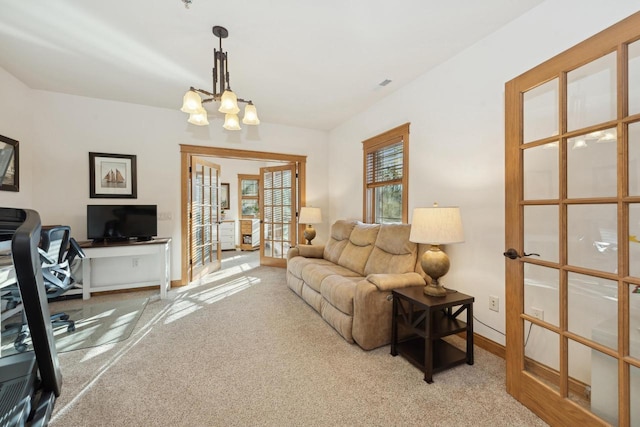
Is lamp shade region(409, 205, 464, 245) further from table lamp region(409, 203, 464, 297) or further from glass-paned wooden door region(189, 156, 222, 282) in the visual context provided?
glass-paned wooden door region(189, 156, 222, 282)

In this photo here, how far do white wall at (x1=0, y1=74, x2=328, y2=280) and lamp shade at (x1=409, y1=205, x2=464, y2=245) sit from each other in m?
3.27

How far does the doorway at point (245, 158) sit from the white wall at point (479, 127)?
7.32 feet

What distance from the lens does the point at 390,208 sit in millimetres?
3471

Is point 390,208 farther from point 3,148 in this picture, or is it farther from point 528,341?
point 3,148

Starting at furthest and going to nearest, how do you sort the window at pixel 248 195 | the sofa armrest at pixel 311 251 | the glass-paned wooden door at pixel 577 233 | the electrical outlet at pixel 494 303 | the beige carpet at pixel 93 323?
the window at pixel 248 195, the sofa armrest at pixel 311 251, the beige carpet at pixel 93 323, the electrical outlet at pixel 494 303, the glass-paned wooden door at pixel 577 233

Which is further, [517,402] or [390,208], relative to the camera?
[390,208]

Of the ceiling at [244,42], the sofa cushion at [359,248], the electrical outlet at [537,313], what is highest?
the ceiling at [244,42]

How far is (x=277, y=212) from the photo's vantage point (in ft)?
16.9

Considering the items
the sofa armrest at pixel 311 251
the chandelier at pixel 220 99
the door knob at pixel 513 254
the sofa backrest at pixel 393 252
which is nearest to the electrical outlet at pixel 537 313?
the door knob at pixel 513 254

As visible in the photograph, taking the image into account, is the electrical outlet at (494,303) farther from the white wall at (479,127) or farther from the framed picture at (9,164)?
the framed picture at (9,164)

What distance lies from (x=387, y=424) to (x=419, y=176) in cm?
224

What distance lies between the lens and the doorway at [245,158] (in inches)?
153

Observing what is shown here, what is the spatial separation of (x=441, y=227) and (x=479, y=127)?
0.99 m

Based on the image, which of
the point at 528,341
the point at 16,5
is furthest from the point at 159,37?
the point at 528,341
